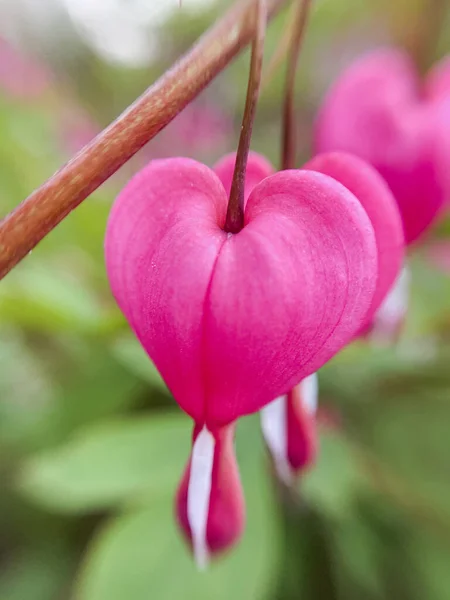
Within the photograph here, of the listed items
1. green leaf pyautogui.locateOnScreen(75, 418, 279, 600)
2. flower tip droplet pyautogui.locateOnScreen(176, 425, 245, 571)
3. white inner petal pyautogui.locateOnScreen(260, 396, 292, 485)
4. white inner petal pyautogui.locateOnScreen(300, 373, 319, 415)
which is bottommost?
green leaf pyautogui.locateOnScreen(75, 418, 279, 600)

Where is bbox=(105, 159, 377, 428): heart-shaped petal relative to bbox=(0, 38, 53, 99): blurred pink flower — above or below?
above

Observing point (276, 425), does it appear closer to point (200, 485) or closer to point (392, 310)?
point (200, 485)

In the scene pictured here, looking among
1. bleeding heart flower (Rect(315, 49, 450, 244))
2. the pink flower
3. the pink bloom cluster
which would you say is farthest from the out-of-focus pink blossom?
the pink bloom cluster

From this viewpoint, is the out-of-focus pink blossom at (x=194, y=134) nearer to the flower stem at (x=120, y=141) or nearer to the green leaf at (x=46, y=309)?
the green leaf at (x=46, y=309)

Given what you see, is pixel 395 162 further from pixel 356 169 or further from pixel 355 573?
pixel 355 573

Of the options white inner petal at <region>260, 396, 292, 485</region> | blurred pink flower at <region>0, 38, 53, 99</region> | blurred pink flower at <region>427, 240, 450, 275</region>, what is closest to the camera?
white inner petal at <region>260, 396, 292, 485</region>

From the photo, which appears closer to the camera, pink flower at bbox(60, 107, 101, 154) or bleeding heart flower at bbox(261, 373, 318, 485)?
bleeding heart flower at bbox(261, 373, 318, 485)

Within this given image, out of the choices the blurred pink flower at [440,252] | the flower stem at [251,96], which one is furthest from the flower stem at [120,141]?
the blurred pink flower at [440,252]

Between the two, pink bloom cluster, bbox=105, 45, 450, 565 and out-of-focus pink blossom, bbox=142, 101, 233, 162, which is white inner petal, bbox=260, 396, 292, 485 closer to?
pink bloom cluster, bbox=105, 45, 450, 565
